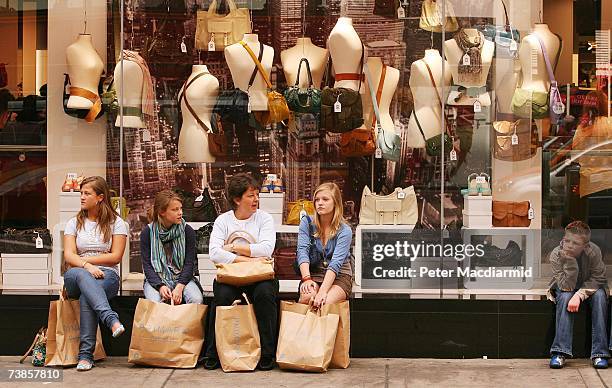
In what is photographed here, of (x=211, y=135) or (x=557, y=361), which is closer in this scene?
(x=557, y=361)

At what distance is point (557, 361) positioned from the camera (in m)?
8.24

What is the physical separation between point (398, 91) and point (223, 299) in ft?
7.90

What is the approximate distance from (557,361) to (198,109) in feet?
11.2

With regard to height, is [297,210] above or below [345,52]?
below

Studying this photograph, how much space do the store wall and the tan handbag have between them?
2.52ft

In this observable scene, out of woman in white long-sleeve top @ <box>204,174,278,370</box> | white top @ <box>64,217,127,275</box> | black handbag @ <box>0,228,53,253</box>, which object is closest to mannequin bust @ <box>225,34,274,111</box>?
woman in white long-sleeve top @ <box>204,174,278,370</box>

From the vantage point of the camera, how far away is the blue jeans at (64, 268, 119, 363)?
8.05 metres

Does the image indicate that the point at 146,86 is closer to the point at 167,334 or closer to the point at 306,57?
the point at 306,57

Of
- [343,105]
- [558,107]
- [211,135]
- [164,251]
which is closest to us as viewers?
[164,251]

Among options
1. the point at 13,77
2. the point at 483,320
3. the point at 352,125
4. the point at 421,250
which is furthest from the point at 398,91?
the point at 13,77

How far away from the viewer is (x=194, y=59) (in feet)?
31.1

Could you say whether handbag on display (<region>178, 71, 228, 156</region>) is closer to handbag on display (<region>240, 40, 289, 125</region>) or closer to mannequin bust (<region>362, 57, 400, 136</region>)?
handbag on display (<region>240, 40, 289, 125</region>)

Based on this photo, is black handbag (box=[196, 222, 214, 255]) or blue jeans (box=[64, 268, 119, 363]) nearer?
blue jeans (box=[64, 268, 119, 363])

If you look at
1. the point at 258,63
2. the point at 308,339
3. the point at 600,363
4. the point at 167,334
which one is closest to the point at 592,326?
the point at 600,363
